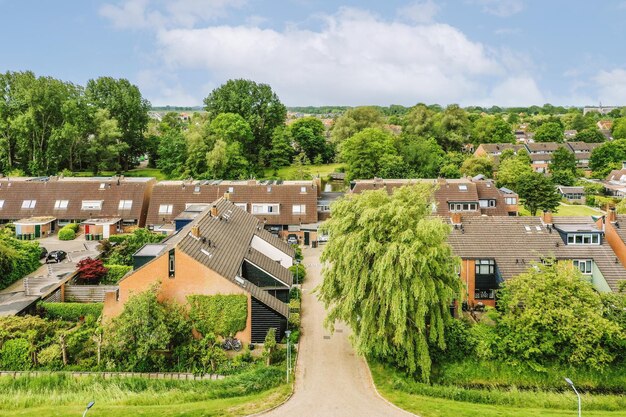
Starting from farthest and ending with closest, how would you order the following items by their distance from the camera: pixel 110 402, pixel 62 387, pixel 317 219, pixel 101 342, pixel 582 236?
1. pixel 317 219
2. pixel 582 236
3. pixel 101 342
4. pixel 62 387
5. pixel 110 402

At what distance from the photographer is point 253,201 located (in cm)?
4675

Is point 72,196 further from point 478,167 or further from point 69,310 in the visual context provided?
point 478,167

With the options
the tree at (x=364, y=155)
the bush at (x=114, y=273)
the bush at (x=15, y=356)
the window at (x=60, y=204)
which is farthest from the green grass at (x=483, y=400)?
the tree at (x=364, y=155)

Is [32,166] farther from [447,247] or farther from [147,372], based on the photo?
[447,247]

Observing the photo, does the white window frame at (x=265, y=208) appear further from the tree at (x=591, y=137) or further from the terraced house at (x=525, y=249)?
the tree at (x=591, y=137)

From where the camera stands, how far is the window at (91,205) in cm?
4644

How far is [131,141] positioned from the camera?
70.2m

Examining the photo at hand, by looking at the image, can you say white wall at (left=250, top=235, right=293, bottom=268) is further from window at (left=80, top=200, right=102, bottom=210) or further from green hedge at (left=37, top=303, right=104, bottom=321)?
window at (left=80, top=200, right=102, bottom=210)

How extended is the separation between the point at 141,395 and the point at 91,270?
14.7 metres

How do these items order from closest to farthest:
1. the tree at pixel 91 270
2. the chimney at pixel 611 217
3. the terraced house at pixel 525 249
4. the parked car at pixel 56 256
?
the terraced house at pixel 525 249, the tree at pixel 91 270, the chimney at pixel 611 217, the parked car at pixel 56 256

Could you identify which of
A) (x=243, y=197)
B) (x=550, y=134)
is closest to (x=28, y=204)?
(x=243, y=197)

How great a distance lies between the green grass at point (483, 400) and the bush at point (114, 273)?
63.0ft

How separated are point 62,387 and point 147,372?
3.43m

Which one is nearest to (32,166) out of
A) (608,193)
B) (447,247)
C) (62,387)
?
(62,387)
